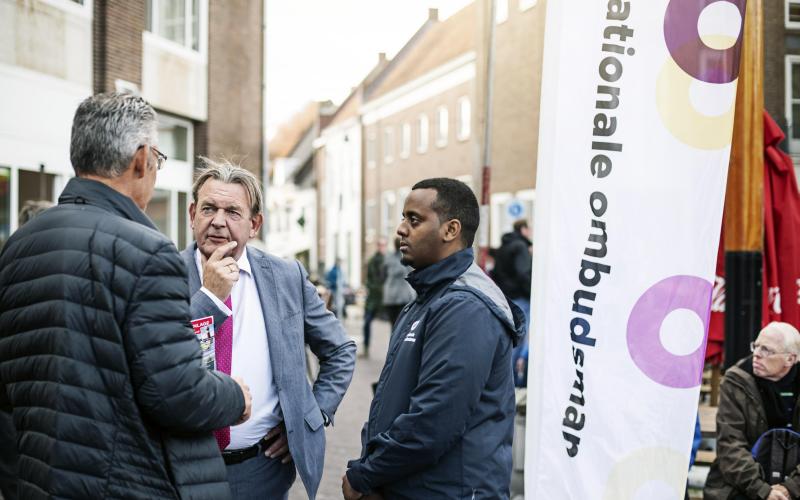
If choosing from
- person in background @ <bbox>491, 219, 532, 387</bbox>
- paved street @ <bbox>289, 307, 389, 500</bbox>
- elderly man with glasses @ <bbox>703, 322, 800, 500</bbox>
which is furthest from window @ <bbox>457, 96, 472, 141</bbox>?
elderly man with glasses @ <bbox>703, 322, 800, 500</bbox>

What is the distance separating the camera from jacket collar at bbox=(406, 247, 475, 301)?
3105mm

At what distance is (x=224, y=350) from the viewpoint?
3.21 m

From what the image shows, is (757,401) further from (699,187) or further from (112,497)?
(112,497)

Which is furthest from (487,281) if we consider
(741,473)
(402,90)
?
(402,90)

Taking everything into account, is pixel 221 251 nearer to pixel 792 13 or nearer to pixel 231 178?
pixel 231 178

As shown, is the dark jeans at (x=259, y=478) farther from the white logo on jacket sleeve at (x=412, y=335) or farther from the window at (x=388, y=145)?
the window at (x=388, y=145)

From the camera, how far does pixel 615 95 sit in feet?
9.87

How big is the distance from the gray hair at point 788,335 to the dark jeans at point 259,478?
9.33 feet

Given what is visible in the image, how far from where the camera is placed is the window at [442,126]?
35.2m

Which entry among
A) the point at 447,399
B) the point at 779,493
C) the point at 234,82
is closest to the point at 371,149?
the point at 234,82

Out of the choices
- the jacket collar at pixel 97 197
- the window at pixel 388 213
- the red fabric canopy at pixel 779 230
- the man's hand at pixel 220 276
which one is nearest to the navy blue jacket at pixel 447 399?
the man's hand at pixel 220 276

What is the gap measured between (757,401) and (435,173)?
31.3 m

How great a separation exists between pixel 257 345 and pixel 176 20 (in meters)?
14.9

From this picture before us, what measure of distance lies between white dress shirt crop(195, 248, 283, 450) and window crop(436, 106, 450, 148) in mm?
31894
